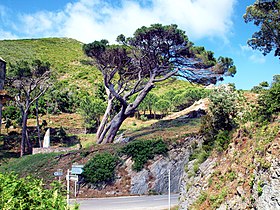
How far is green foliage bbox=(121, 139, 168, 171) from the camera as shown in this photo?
19.8m

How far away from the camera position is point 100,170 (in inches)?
763

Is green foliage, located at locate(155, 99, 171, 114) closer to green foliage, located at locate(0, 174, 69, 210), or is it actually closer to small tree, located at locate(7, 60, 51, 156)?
small tree, located at locate(7, 60, 51, 156)

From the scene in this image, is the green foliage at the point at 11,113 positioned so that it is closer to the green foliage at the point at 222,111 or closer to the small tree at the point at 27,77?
the small tree at the point at 27,77

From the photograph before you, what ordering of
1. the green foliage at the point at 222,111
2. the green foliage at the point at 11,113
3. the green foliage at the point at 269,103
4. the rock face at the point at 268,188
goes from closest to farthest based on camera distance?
1. the rock face at the point at 268,188
2. the green foliage at the point at 269,103
3. the green foliage at the point at 222,111
4. the green foliage at the point at 11,113

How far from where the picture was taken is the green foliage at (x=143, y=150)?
1975cm

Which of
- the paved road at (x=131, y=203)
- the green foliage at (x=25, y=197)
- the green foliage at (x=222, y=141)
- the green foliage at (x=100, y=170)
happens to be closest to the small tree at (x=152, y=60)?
the green foliage at (x=100, y=170)

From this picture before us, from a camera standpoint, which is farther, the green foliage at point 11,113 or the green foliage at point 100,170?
the green foliage at point 11,113

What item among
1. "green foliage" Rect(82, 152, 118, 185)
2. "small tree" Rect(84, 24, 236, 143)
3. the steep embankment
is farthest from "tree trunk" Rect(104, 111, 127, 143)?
the steep embankment

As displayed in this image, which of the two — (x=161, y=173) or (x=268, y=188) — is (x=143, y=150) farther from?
(x=268, y=188)

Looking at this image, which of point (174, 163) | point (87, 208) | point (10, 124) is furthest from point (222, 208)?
point (10, 124)

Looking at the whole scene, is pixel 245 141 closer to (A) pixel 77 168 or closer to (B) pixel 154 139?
(A) pixel 77 168

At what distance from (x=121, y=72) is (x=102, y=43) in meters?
3.35

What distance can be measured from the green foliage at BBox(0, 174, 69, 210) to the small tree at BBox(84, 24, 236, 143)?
2030 cm

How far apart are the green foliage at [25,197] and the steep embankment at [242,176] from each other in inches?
198
